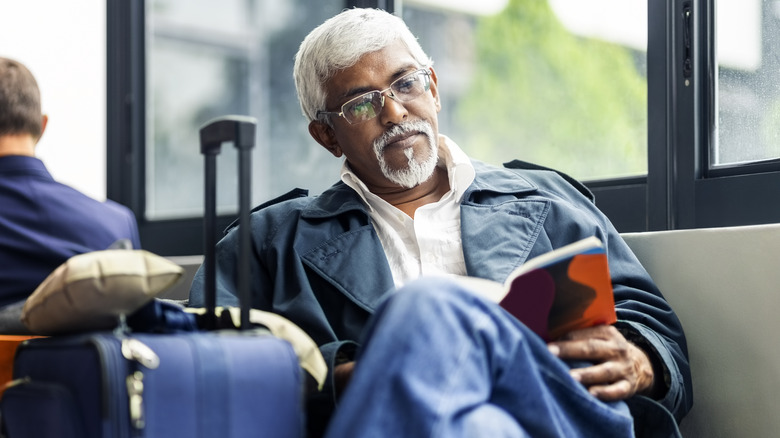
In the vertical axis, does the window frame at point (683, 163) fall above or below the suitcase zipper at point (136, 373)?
above

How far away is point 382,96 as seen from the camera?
1.88m

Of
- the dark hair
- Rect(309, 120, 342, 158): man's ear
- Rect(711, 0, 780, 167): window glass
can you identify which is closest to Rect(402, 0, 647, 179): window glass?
Rect(711, 0, 780, 167): window glass

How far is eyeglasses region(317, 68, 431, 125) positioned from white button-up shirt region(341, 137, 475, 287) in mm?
126

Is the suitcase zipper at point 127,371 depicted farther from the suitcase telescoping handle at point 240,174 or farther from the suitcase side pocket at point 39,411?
the suitcase telescoping handle at point 240,174

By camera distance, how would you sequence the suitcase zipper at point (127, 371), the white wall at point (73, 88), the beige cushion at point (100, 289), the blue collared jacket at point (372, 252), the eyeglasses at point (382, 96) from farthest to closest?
the white wall at point (73, 88) < the eyeglasses at point (382, 96) < the blue collared jacket at point (372, 252) < the beige cushion at point (100, 289) < the suitcase zipper at point (127, 371)

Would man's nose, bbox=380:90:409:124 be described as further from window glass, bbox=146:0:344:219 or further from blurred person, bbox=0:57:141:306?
window glass, bbox=146:0:344:219

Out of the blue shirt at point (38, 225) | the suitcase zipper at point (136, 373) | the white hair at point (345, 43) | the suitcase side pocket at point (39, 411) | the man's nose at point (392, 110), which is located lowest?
the suitcase side pocket at point (39, 411)

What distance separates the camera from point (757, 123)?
6.34 ft

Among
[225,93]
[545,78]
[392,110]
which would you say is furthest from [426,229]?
[225,93]

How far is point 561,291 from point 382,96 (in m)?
0.79

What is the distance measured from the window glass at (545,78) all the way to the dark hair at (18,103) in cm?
123

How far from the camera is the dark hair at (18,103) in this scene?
188 centimetres

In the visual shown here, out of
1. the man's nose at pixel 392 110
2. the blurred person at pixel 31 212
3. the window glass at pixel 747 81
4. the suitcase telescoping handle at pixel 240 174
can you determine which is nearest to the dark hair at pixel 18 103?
the blurred person at pixel 31 212

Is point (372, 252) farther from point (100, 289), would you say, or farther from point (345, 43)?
point (100, 289)
